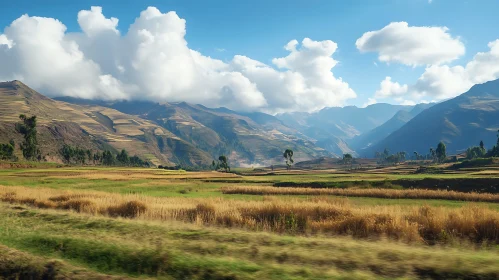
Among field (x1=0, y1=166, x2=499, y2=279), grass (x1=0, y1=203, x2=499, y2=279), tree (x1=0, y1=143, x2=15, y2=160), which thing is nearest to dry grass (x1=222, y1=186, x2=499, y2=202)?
field (x1=0, y1=166, x2=499, y2=279)

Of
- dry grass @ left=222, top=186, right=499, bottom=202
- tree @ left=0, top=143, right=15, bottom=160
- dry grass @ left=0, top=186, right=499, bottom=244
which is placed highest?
tree @ left=0, top=143, right=15, bottom=160

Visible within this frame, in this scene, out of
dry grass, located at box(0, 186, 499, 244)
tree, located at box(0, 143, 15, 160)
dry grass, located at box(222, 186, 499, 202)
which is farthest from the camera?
tree, located at box(0, 143, 15, 160)

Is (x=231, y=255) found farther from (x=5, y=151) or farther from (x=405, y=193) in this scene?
(x=5, y=151)

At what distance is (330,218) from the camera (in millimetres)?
20781

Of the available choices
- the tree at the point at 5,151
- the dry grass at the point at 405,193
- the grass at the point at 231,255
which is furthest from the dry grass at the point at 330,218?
the tree at the point at 5,151

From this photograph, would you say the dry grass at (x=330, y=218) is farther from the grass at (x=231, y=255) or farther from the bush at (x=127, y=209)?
the grass at (x=231, y=255)

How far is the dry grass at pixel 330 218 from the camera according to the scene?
1675 cm

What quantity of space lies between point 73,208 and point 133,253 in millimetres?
17313

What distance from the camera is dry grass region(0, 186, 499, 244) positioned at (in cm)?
1675

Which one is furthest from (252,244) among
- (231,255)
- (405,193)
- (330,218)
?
(405,193)

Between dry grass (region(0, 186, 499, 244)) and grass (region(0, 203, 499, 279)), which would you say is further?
dry grass (region(0, 186, 499, 244))

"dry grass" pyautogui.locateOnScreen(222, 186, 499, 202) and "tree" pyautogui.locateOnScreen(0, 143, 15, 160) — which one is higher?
"tree" pyautogui.locateOnScreen(0, 143, 15, 160)

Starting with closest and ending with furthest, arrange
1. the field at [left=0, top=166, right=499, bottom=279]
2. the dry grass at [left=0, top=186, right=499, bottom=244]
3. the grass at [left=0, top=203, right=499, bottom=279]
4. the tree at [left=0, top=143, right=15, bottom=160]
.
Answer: the grass at [left=0, top=203, right=499, bottom=279] < the field at [left=0, top=166, right=499, bottom=279] < the dry grass at [left=0, top=186, right=499, bottom=244] < the tree at [left=0, top=143, right=15, bottom=160]

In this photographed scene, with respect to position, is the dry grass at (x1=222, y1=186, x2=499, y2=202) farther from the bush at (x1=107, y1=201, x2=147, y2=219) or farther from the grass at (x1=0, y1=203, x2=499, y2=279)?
the grass at (x1=0, y1=203, x2=499, y2=279)
